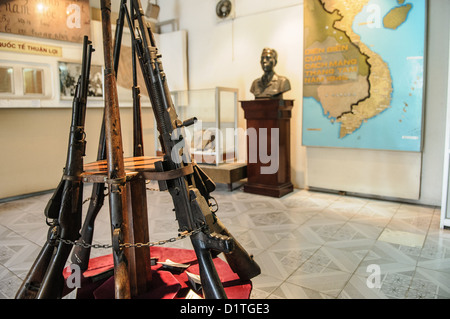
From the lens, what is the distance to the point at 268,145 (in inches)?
195

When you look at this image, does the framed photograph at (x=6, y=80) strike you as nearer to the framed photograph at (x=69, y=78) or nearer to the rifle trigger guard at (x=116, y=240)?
the framed photograph at (x=69, y=78)

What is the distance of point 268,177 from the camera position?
497 cm

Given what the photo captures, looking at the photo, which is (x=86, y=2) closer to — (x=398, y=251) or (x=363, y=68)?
(x=363, y=68)

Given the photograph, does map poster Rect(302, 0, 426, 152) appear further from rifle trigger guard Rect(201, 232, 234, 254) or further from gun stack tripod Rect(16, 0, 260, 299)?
rifle trigger guard Rect(201, 232, 234, 254)

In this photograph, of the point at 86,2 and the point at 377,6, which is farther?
the point at 86,2

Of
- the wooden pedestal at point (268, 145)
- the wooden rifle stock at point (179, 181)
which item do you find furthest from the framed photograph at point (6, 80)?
the wooden rifle stock at point (179, 181)

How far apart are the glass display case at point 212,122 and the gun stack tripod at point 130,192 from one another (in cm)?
360

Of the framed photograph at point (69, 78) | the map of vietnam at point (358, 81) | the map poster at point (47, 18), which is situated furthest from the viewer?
the framed photograph at point (69, 78)

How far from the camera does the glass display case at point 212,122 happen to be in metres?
5.27

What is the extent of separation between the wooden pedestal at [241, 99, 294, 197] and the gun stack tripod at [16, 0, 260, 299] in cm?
330

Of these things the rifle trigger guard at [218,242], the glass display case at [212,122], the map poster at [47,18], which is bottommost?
the rifle trigger guard at [218,242]

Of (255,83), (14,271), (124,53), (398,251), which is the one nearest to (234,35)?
(255,83)

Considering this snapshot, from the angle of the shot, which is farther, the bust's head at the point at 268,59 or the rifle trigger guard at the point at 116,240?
the bust's head at the point at 268,59

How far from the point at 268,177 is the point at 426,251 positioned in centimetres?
235
